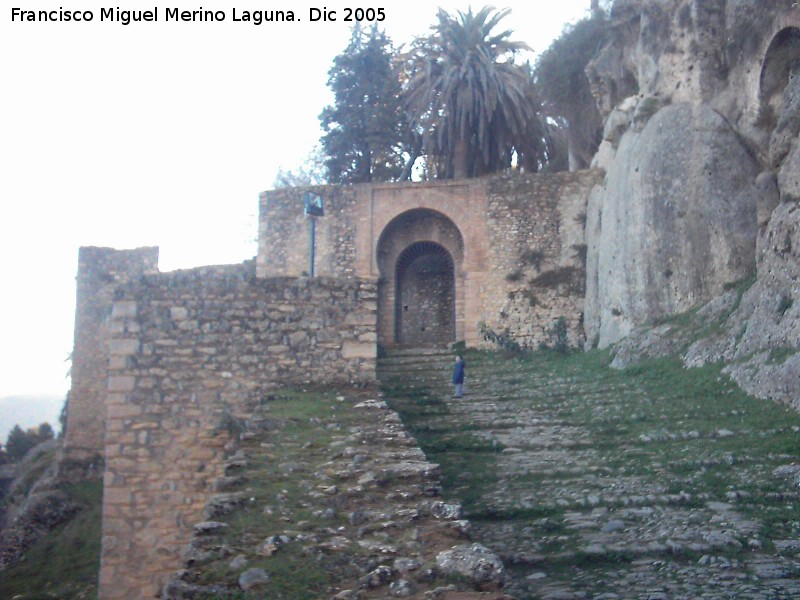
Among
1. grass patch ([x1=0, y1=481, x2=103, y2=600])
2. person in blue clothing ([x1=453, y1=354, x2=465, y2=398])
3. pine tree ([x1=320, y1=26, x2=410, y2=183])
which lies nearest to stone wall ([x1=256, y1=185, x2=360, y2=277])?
pine tree ([x1=320, y1=26, x2=410, y2=183])

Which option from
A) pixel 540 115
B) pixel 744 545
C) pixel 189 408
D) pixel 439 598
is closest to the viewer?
pixel 439 598

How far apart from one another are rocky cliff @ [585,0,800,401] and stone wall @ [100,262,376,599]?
211 inches

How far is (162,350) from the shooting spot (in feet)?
31.3

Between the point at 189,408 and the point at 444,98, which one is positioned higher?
the point at 444,98

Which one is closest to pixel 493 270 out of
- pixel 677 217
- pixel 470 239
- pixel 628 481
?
pixel 470 239

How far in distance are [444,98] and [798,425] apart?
16.4m

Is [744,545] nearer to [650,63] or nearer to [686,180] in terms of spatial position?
[686,180]

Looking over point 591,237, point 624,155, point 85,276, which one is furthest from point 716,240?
point 85,276

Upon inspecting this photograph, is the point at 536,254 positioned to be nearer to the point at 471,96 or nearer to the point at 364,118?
the point at 471,96

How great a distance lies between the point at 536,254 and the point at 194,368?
13117 millimetres

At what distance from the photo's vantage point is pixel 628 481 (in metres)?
8.56

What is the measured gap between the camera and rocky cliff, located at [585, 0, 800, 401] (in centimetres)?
1245

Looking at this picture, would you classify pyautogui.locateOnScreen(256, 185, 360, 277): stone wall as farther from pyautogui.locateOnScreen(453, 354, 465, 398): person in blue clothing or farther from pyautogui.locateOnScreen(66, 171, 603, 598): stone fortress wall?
pyautogui.locateOnScreen(66, 171, 603, 598): stone fortress wall

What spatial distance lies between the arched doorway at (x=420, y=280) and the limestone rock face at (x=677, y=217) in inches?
222
